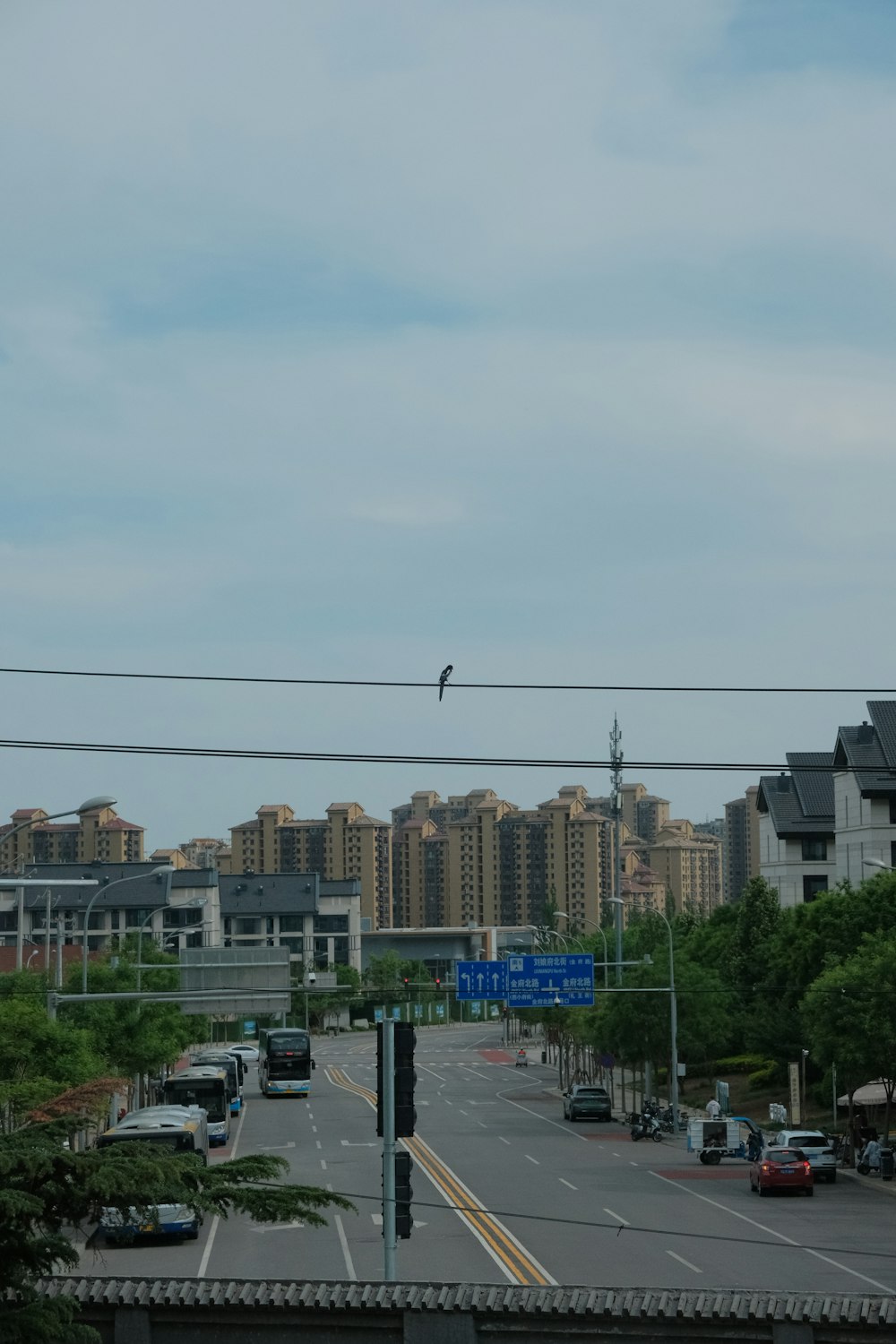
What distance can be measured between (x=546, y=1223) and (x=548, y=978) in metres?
17.1

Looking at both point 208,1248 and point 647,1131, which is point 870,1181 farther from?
point 208,1248

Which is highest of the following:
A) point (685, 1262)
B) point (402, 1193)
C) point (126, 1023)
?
point (402, 1193)

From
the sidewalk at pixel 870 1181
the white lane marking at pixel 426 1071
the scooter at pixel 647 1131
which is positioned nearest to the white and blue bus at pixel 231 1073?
the white lane marking at pixel 426 1071

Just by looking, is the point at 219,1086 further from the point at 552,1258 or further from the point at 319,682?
the point at 319,682

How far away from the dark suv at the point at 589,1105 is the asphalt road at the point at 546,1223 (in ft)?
1.74

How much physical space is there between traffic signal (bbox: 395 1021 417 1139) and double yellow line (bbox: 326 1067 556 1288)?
245 centimetres

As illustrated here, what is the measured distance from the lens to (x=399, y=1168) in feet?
63.8

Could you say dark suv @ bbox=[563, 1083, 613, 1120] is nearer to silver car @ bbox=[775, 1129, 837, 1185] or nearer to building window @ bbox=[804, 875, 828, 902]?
silver car @ bbox=[775, 1129, 837, 1185]

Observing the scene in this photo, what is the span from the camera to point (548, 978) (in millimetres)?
49531

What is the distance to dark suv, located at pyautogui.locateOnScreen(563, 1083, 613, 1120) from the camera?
62.9 metres


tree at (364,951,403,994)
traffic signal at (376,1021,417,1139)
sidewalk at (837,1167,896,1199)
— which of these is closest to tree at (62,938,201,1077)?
sidewalk at (837,1167,896,1199)

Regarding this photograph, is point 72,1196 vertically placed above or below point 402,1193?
above

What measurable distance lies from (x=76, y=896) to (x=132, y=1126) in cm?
9394

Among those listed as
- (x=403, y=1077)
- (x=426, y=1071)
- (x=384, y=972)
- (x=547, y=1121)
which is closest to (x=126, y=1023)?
(x=547, y=1121)
